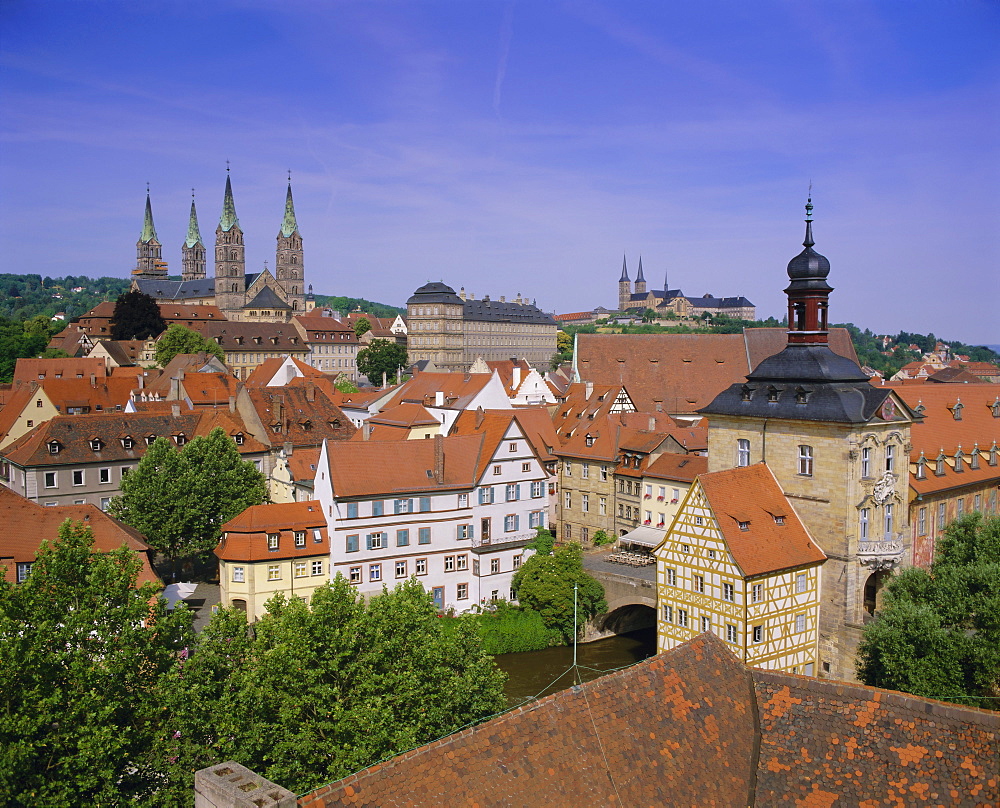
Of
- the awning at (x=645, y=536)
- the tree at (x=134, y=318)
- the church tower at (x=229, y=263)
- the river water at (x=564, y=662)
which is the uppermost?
the church tower at (x=229, y=263)

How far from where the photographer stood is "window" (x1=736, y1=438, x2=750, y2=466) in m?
34.6

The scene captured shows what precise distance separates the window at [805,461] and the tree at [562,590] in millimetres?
11402

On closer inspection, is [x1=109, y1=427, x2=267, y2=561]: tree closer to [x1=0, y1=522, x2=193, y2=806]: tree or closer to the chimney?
the chimney

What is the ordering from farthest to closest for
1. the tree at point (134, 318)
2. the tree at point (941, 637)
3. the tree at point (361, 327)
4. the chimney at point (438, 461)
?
the tree at point (361, 327), the tree at point (134, 318), the chimney at point (438, 461), the tree at point (941, 637)

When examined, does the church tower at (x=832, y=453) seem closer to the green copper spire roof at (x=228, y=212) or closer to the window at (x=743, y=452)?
the window at (x=743, y=452)

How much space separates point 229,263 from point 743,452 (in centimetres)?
16084

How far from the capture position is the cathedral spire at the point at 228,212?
18725 centimetres

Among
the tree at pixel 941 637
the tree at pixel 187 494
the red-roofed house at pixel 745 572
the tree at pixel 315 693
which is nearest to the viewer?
the tree at pixel 315 693

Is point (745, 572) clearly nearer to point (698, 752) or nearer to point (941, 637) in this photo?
point (941, 637)

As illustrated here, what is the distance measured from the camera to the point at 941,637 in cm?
2483

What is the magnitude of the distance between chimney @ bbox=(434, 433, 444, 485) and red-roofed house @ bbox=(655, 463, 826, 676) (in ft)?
40.4

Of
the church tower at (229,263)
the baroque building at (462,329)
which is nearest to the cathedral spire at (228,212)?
the church tower at (229,263)

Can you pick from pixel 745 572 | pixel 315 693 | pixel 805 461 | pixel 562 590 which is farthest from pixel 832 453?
pixel 315 693

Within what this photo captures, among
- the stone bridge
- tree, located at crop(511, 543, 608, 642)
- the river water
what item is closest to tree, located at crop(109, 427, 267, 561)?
tree, located at crop(511, 543, 608, 642)
